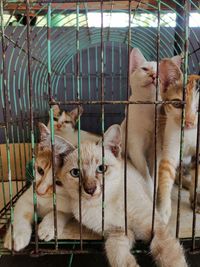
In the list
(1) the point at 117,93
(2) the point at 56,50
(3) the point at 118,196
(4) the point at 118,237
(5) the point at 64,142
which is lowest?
(4) the point at 118,237

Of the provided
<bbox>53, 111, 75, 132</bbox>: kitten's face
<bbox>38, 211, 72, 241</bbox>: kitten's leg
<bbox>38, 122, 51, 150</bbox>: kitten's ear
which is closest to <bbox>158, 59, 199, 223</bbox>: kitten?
<bbox>38, 211, 72, 241</bbox>: kitten's leg

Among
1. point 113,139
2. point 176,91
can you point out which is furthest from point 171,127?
point 113,139

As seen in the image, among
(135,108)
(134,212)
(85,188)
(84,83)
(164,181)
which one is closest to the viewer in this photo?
(85,188)

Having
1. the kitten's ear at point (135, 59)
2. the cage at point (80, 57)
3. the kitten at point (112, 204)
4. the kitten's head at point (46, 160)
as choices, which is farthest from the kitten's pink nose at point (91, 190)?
the cage at point (80, 57)

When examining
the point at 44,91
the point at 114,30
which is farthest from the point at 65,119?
the point at 114,30

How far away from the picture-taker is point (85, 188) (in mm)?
882

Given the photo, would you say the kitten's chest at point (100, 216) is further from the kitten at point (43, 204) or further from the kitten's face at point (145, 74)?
the kitten's face at point (145, 74)

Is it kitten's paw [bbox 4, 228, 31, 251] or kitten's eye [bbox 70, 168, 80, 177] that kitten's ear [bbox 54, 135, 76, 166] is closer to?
kitten's eye [bbox 70, 168, 80, 177]

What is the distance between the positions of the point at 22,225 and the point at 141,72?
789 millimetres

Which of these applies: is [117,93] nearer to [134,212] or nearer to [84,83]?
[84,83]

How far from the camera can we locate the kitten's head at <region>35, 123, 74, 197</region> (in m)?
0.95

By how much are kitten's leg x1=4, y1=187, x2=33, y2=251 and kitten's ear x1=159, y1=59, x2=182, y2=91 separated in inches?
25.3

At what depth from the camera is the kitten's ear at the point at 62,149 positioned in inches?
38.1

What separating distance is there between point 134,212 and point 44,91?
136 centimetres
